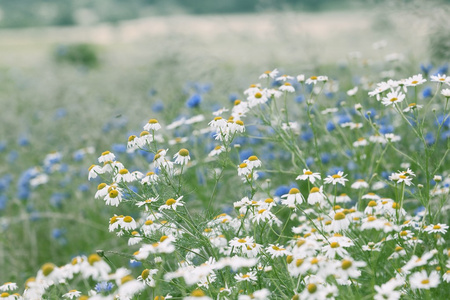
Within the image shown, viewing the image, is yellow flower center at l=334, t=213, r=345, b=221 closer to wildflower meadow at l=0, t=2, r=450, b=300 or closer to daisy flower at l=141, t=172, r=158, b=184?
wildflower meadow at l=0, t=2, r=450, b=300

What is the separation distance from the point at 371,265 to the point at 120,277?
38.6 inches

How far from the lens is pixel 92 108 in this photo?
572 cm

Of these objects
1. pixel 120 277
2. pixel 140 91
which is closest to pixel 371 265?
pixel 120 277

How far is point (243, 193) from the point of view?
282 centimetres

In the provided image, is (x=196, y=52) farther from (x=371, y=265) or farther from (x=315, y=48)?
(x=371, y=265)

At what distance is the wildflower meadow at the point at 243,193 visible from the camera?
192 centimetres

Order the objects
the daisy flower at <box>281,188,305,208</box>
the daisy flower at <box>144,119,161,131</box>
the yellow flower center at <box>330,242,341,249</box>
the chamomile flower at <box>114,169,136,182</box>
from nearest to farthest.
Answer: the yellow flower center at <box>330,242,341,249</box>, the daisy flower at <box>281,188,305,208</box>, the chamomile flower at <box>114,169,136,182</box>, the daisy flower at <box>144,119,161,131</box>

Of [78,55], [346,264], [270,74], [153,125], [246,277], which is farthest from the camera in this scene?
[78,55]

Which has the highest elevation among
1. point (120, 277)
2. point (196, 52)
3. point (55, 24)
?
point (120, 277)

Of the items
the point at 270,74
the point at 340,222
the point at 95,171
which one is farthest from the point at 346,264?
the point at 270,74

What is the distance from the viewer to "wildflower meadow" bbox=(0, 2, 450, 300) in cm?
192

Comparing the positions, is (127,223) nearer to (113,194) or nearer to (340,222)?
(113,194)

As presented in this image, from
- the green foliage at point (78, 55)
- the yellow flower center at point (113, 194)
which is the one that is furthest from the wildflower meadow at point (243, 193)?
the green foliage at point (78, 55)

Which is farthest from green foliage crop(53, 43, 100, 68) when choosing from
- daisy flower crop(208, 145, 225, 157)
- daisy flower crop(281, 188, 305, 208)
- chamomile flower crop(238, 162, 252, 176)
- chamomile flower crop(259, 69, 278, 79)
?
daisy flower crop(281, 188, 305, 208)
